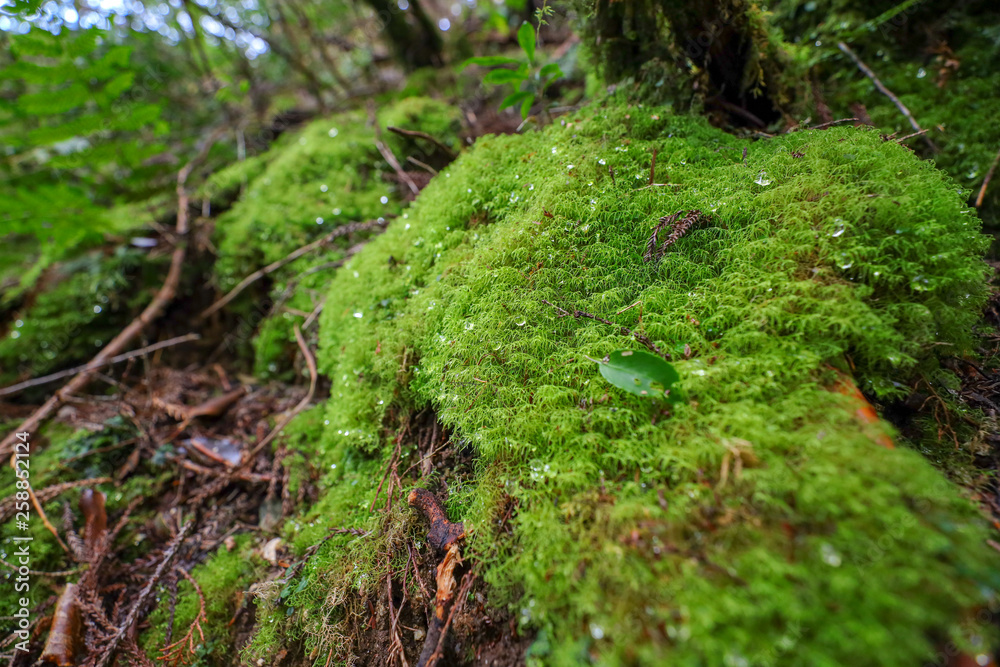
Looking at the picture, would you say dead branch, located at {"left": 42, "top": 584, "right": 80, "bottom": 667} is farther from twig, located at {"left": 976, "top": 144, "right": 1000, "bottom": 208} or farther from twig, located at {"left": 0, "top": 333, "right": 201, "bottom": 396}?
twig, located at {"left": 976, "top": 144, "right": 1000, "bottom": 208}

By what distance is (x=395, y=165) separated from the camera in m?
4.74

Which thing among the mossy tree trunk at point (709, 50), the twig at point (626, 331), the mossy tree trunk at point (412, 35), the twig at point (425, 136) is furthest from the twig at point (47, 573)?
the mossy tree trunk at point (412, 35)

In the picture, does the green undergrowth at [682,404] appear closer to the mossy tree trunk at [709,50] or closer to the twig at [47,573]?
the mossy tree trunk at [709,50]

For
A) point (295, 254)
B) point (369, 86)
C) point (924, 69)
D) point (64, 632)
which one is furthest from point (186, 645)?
point (369, 86)

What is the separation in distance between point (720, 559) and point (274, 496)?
10.0 feet

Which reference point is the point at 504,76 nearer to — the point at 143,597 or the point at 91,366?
the point at 143,597

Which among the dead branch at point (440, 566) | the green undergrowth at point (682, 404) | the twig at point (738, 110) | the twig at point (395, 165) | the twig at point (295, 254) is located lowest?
the dead branch at point (440, 566)

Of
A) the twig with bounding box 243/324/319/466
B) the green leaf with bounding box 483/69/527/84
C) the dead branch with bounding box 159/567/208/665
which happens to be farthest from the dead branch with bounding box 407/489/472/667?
the green leaf with bounding box 483/69/527/84

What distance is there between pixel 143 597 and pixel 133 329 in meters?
3.25

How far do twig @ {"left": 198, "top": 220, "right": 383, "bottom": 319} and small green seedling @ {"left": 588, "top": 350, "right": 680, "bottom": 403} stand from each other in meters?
3.25

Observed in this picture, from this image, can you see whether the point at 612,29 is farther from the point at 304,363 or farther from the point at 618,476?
the point at 304,363

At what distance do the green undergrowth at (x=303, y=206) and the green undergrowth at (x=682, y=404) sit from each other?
61.0 inches

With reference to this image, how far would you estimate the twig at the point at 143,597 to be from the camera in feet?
8.46

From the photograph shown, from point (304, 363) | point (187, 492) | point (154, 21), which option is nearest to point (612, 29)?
point (304, 363)
